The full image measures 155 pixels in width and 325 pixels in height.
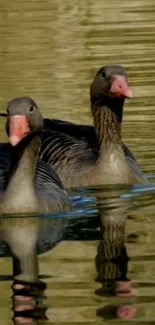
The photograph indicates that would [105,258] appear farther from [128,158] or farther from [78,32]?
[78,32]

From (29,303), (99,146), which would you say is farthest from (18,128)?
(99,146)

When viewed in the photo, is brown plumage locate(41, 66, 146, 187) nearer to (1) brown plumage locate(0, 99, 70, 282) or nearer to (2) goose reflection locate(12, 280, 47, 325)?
(1) brown plumage locate(0, 99, 70, 282)

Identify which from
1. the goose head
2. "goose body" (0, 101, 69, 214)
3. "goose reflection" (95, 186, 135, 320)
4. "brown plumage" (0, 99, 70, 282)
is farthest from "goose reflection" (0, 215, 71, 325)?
the goose head

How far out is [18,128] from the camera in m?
13.8

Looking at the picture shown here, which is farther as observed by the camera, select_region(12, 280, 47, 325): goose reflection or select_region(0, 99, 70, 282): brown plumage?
select_region(0, 99, 70, 282): brown plumage

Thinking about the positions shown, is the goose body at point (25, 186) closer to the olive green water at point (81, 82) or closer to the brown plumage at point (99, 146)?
the olive green water at point (81, 82)

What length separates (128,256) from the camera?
509 inches

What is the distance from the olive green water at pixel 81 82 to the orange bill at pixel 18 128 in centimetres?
111

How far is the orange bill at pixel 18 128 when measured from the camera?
44.5 ft

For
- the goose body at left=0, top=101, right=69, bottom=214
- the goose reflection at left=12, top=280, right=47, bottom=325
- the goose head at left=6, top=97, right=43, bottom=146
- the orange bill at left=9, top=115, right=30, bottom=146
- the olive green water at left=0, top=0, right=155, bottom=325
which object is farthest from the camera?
the goose body at left=0, top=101, right=69, bottom=214

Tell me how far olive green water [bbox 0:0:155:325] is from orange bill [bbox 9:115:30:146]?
111 centimetres

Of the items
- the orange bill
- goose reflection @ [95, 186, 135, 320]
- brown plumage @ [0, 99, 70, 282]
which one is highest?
the orange bill

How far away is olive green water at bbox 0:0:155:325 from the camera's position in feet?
37.6

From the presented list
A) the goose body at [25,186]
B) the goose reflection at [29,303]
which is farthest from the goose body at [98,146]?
the goose reflection at [29,303]
